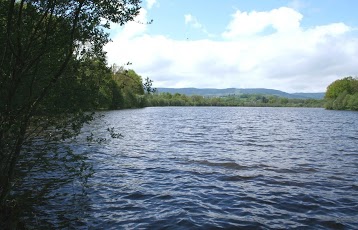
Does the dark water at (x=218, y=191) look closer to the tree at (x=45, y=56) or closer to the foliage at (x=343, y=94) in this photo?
the tree at (x=45, y=56)

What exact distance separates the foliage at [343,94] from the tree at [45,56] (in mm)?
146904

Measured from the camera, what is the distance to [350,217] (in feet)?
37.7

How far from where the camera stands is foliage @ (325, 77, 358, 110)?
138750mm

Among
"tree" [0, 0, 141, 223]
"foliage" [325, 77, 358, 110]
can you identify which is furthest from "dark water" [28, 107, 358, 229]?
"foliage" [325, 77, 358, 110]

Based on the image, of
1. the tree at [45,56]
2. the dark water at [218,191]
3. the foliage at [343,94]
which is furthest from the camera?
the foliage at [343,94]

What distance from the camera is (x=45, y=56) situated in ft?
30.8

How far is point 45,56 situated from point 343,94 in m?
160

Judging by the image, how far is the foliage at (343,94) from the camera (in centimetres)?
13875

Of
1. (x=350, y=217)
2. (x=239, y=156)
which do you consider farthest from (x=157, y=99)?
(x=350, y=217)

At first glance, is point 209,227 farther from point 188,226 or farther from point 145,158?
point 145,158

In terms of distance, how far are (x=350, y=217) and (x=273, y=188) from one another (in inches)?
159

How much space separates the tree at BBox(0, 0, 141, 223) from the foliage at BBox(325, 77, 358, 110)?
482ft

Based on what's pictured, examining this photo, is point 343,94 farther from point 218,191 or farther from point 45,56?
point 45,56

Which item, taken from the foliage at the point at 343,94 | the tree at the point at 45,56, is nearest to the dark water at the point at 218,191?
the tree at the point at 45,56
